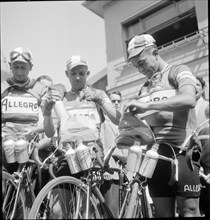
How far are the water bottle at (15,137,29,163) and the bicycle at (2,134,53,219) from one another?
0.09 meters

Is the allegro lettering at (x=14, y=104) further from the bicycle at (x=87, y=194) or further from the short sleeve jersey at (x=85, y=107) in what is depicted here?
the bicycle at (x=87, y=194)

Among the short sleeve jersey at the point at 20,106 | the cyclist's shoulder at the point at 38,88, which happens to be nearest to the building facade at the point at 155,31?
the cyclist's shoulder at the point at 38,88

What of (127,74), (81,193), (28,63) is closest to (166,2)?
(127,74)

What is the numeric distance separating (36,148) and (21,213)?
0.48 metres

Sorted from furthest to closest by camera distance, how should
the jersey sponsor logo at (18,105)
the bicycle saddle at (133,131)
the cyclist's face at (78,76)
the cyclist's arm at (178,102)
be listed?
1. the jersey sponsor logo at (18,105)
2. the cyclist's face at (78,76)
3. the bicycle saddle at (133,131)
4. the cyclist's arm at (178,102)

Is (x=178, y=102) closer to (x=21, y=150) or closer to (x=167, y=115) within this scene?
(x=167, y=115)

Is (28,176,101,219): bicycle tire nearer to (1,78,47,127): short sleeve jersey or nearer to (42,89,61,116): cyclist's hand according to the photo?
(42,89,61,116): cyclist's hand

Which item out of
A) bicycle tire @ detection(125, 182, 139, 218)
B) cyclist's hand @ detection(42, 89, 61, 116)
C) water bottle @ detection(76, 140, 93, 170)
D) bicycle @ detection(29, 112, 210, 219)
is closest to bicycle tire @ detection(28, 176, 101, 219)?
bicycle @ detection(29, 112, 210, 219)

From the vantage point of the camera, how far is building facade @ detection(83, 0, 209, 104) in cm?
444

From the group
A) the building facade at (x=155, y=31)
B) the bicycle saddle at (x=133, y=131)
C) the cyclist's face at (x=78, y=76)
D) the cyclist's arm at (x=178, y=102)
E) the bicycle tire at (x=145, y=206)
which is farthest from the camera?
the building facade at (x=155, y=31)

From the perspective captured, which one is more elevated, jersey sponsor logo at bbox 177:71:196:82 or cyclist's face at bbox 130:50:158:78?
cyclist's face at bbox 130:50:158:78

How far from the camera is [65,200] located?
63.0 inches

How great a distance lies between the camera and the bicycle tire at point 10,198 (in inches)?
69.6

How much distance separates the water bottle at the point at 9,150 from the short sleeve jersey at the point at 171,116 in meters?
0.94
